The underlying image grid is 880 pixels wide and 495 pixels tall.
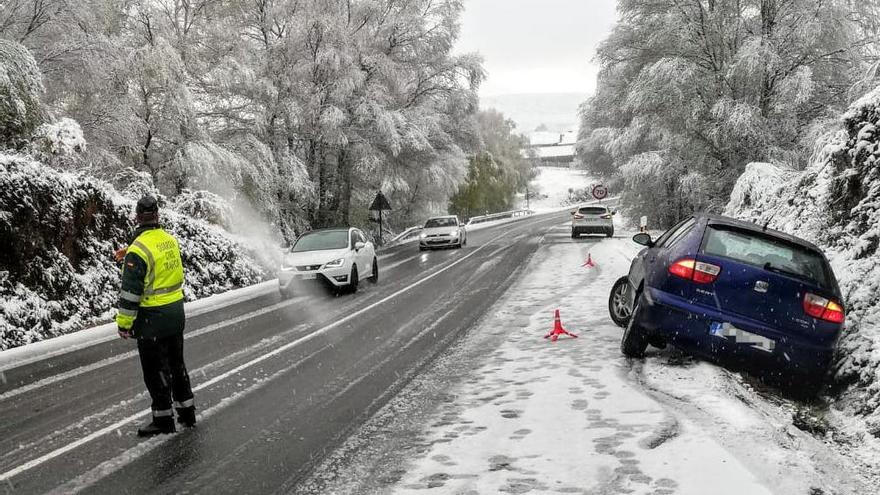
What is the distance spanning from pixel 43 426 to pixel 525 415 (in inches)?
168

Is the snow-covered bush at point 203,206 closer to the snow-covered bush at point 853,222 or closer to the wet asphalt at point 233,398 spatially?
the wet asphalt at point 233,398

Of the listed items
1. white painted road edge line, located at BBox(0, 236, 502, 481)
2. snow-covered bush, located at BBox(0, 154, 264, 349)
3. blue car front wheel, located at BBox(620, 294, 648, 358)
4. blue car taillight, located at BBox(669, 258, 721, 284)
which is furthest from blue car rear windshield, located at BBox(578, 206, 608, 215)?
blue car taillight, located at BBox(669, 258, 721, 284)

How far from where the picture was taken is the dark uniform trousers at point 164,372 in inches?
213

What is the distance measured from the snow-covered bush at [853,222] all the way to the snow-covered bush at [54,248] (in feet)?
36.3

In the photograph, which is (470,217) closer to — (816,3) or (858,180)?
(816,3)

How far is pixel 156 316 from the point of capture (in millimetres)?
5375

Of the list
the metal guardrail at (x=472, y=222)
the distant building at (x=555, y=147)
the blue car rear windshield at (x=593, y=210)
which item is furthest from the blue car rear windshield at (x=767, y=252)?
the distant building at (x=555, y=147)

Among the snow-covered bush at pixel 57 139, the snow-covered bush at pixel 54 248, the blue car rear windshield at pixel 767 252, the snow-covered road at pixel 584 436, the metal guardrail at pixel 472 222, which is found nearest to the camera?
the snow-covered road at pixel 584 436

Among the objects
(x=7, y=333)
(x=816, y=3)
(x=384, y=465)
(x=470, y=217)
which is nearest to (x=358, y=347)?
(x=384, y=465)

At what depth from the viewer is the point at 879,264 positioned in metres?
7.19

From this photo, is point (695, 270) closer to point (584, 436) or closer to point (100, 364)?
point (584, 436)

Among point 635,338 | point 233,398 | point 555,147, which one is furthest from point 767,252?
point 555,147

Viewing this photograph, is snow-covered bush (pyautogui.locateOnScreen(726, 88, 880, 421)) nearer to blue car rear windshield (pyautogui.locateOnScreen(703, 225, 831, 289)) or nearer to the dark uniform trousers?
blue car rear windshield (pyautogui.locateOnScreen(703, 225, 831, 289))

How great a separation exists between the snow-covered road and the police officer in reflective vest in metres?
1.70
